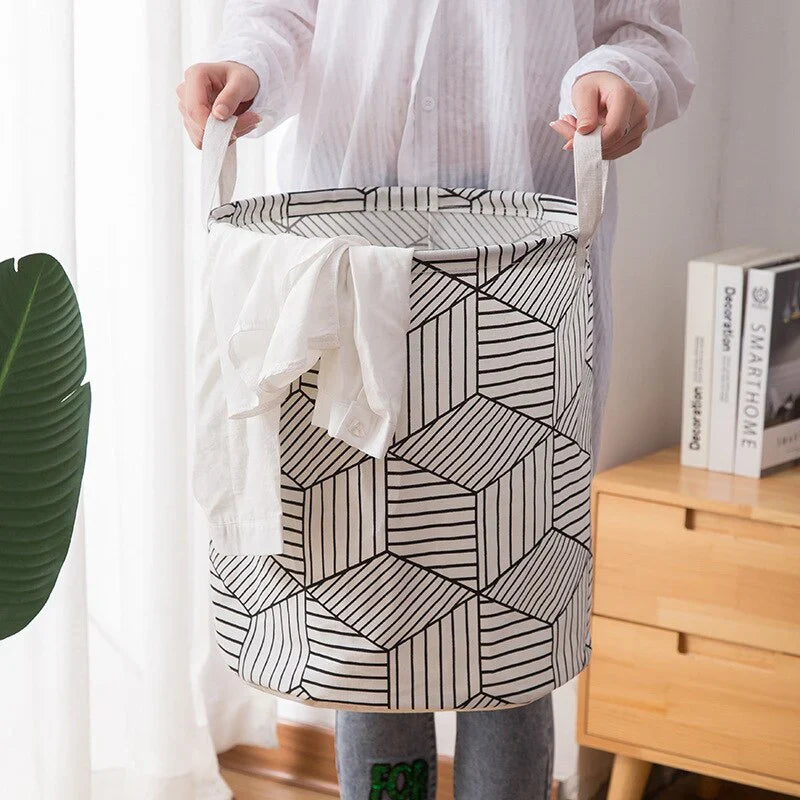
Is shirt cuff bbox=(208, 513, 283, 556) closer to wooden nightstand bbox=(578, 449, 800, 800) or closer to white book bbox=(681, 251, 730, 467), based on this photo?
wooden nightstand bbox=(578, 449, 800, 800)

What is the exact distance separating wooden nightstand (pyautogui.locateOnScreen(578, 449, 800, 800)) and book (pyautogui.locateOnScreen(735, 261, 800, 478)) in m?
0.04

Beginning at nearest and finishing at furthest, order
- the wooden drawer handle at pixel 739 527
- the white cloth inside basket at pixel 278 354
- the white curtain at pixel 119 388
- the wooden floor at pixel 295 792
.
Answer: the white cloth inside basket at pixel 278 354
the white curtain at pixel 119 388
the wooden drawer handle at pixel 739 527
the wooden floor at pixel 295 792

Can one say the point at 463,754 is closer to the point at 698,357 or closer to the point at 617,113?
the point at 617,113

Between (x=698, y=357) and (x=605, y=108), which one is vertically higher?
(x=605, y=108)

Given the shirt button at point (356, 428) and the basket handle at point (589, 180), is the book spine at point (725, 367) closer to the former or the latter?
the basket handle at point (589, 180)

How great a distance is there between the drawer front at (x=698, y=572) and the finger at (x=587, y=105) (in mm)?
795

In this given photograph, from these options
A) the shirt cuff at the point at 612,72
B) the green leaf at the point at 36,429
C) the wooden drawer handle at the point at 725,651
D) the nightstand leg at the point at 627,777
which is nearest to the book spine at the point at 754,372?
the wooden drawer handle at the point at 725,651

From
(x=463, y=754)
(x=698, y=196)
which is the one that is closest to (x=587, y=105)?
(x=463, y=754)

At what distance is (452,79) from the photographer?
98 centimetres

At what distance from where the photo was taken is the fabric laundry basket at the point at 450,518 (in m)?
0.79

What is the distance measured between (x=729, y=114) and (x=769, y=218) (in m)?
0.17

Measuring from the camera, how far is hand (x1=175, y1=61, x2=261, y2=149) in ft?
2.99

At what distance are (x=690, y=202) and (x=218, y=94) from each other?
3.39 ft

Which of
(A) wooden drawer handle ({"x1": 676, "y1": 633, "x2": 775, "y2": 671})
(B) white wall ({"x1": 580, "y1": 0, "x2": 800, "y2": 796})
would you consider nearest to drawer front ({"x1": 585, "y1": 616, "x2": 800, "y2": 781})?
(A) wooden drawer handle ({"x1": 676, "y1": 633, "x2": 775, "y2": 671})
